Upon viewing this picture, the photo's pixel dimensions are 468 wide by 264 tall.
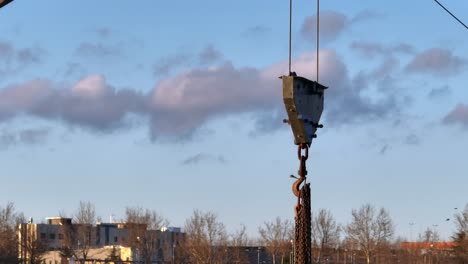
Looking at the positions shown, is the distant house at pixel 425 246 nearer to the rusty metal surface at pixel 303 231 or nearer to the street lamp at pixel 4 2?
the rusty metal surface at pixel 303 231

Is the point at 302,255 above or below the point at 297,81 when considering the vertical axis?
below

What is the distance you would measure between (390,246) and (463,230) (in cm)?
5145

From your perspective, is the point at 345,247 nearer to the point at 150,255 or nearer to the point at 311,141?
the point at 150,255

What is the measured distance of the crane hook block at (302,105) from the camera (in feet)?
40.8

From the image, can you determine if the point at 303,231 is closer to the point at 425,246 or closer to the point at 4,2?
the point at 4,2

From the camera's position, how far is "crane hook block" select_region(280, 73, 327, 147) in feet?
40.8

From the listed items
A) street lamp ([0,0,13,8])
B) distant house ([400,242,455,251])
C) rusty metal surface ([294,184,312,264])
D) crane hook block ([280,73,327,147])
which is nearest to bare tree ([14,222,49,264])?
distant house ([400,242,455,251])

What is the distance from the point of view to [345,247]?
573 ft

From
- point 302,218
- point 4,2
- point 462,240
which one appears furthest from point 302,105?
point 462,240

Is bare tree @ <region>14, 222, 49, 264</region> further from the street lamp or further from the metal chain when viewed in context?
the metal chain

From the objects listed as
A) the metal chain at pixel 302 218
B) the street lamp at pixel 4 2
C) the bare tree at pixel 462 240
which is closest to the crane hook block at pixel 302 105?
the metal chain at pixel 302 218

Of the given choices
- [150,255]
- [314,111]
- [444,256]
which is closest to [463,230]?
[444,256]

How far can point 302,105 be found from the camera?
12.6m

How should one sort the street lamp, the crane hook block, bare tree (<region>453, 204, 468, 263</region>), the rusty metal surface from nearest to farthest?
1. the crane hook block
2. the rusty metal surface
3. the street lamp
4. bare tree (<region>453, 204, 468, 263</region>)
